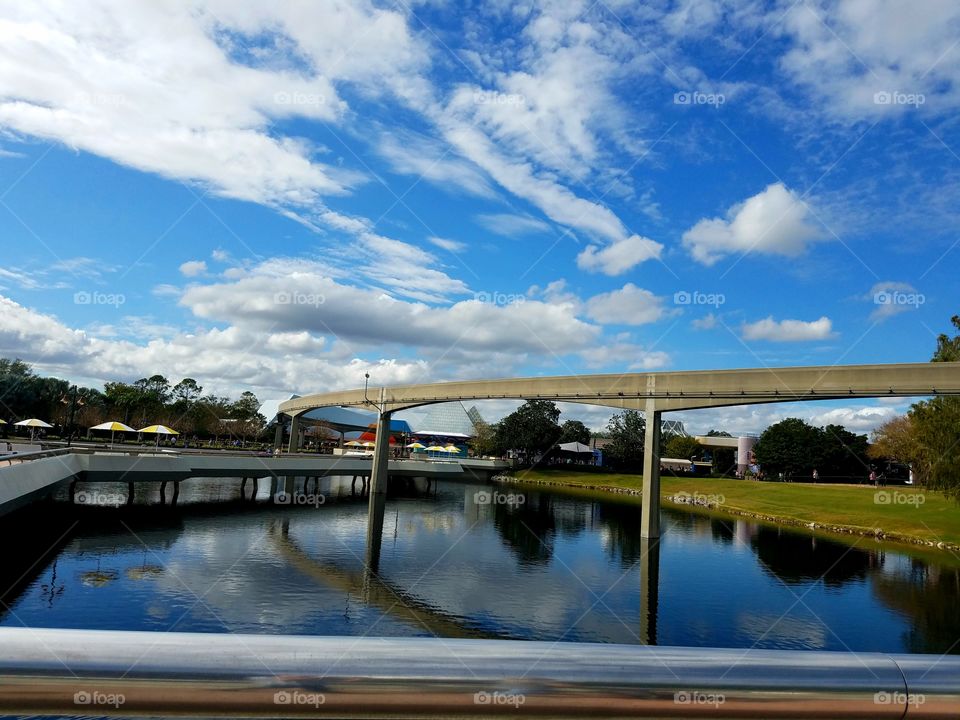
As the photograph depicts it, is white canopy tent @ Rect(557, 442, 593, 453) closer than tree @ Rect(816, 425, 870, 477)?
No

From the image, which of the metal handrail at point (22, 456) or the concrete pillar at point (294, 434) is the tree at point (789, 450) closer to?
the concrete pillar at point (294, 434)

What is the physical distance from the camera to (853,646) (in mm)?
20250

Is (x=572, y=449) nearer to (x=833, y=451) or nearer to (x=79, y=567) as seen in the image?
(x=833, y=451)

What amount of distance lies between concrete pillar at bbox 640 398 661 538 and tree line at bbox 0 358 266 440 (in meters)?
64.7

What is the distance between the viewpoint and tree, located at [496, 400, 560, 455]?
11231 centimetres

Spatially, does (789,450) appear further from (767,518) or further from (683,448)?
(767,518)

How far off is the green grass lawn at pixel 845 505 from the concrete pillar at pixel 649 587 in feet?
60.1

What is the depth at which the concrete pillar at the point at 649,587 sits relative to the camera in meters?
21.2

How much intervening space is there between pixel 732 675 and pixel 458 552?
107 ft

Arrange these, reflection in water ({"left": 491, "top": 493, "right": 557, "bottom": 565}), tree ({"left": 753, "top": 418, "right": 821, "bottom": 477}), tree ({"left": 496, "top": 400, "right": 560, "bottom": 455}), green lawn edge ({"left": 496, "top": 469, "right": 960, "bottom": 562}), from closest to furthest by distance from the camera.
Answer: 1. reflection in water ({"left": 491, "top": 493, "right": 557, "bottom": 565})
2. green lawn edge ({"left": 496, "top": 469, "right": 960, "bottom": 562})
3. tree ({"left": 753, "top": 418, "right": 821, "bottom": 477})
4. tree ({"left": 496, "top": 400, "right": 560, "bottom": 455})

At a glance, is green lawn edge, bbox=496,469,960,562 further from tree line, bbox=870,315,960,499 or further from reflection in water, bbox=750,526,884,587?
reflection in water, bbox=750,526,884,587

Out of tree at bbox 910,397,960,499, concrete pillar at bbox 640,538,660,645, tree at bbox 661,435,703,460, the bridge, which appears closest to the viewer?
concrete pillar at bbox 640,538,660,645

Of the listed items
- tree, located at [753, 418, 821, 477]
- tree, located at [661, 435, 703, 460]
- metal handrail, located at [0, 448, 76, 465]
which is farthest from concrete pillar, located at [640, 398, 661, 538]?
tree, located at [661, 435, 703, 460]

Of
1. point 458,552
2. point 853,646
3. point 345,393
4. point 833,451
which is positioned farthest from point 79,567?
point 833,451
